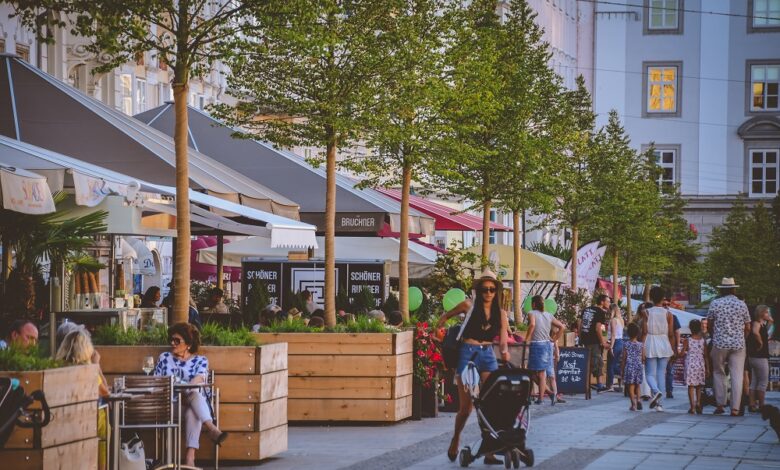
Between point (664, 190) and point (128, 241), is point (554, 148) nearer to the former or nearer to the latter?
point (128, 241)

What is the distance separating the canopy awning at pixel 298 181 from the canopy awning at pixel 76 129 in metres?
4.53

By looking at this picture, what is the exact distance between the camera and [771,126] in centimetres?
9062

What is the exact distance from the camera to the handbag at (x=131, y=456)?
42.0ft

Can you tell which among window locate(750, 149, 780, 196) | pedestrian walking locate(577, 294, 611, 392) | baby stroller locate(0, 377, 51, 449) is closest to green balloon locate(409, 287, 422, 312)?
pedestrian walking locate(577, 294, 611, 392)

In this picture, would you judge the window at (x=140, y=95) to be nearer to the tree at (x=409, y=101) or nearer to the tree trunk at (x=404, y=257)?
the tree at (x=409, y=101)

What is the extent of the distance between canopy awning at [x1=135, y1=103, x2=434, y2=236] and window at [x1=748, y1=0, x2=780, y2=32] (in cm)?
6596

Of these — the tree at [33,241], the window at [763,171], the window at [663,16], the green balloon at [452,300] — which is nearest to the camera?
the tree at [33,241]

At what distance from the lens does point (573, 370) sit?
28500mm

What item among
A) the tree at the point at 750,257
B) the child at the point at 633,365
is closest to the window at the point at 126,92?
the child at the point at 633,365

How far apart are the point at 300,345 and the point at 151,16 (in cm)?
437

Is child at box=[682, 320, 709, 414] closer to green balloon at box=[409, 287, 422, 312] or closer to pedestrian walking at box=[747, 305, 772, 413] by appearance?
pedestrian walking at box=[747, 305, 772, 413]

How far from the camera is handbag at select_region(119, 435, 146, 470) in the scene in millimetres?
12797

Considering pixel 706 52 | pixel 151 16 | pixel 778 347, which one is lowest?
pixel 778 347

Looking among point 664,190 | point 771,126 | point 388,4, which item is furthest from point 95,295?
point 771,126
